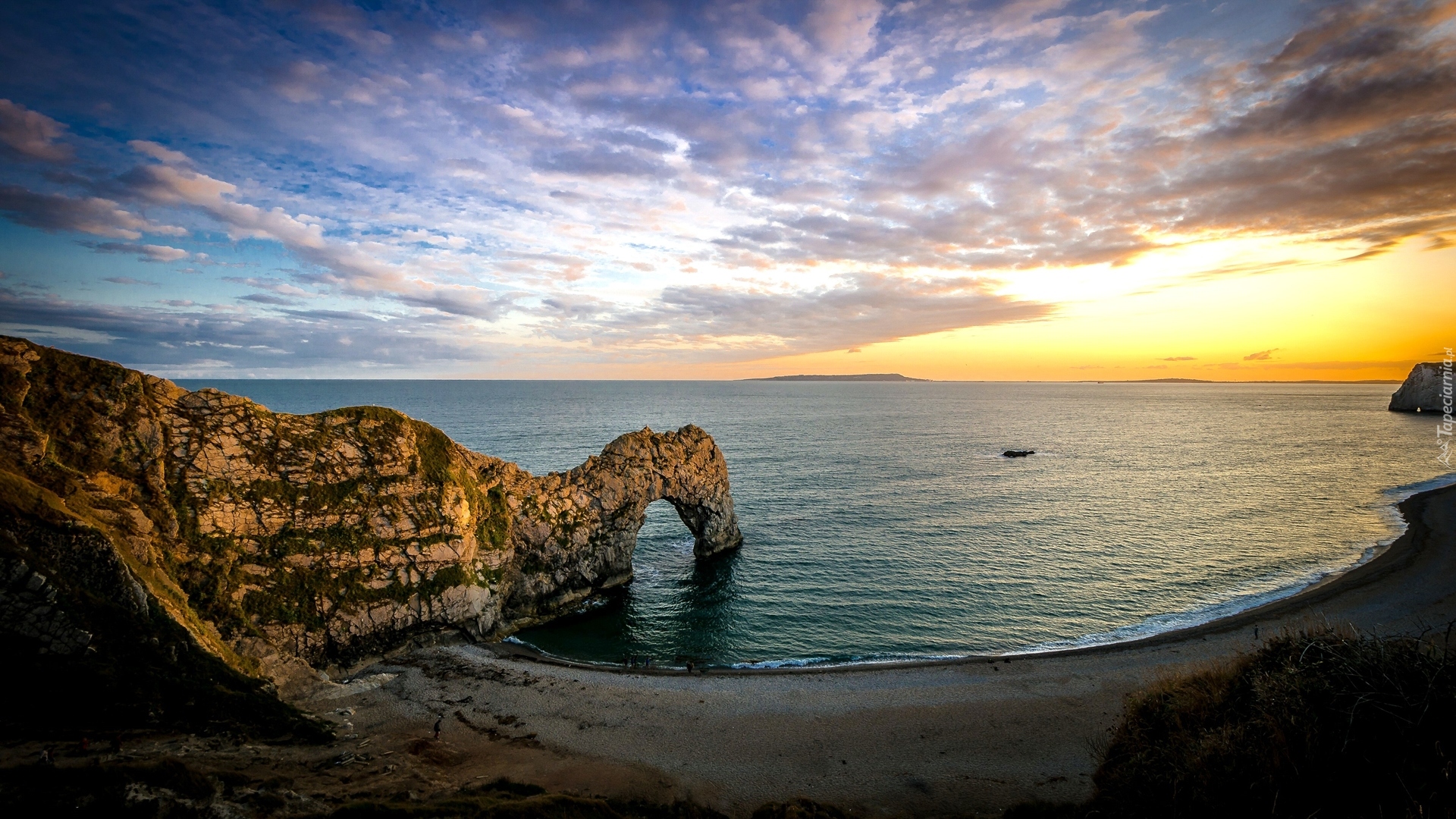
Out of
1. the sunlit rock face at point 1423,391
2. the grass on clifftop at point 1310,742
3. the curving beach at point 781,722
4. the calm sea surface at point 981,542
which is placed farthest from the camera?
the sunlit rock face at point 1423,391

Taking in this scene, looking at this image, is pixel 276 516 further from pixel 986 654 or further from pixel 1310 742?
pixel 986 654

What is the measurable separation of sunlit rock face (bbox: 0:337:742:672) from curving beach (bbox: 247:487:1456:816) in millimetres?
3273

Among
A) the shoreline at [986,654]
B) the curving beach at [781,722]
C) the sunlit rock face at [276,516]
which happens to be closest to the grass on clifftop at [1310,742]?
the curving beach at [781,722]

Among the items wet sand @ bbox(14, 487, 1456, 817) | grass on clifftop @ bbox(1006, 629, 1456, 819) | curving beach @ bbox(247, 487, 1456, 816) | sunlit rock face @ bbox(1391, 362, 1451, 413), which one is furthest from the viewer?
sunlit rock face @ bbox(1391, 362, 1451, 413)

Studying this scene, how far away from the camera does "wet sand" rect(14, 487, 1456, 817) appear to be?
17.8 metres

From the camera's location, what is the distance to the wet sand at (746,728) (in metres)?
17.8

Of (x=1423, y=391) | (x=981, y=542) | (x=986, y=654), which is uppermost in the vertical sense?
(x=1423, y=391)

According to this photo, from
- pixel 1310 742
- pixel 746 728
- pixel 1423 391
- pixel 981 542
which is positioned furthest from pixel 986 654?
pixel 1423 391

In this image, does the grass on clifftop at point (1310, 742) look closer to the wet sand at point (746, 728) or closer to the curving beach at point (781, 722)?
the wet sand at point (746, 728)

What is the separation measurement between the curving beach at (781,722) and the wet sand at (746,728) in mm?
83

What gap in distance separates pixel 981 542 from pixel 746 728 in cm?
3108

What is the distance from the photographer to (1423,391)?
523ft

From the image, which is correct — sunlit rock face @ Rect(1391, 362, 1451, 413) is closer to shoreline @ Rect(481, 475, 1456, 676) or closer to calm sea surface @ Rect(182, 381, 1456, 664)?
calm sea surface @ Rect(182, 381, 1456, 664)

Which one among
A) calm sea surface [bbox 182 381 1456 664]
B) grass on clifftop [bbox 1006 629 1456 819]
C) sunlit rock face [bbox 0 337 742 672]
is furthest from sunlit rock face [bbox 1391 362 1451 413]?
sunlit rock face [bbox 0 337 742 672]
